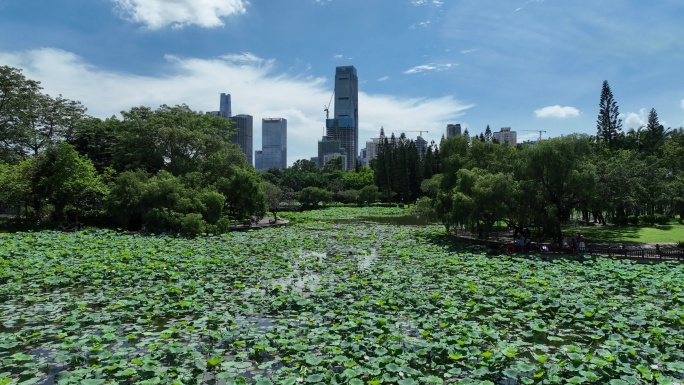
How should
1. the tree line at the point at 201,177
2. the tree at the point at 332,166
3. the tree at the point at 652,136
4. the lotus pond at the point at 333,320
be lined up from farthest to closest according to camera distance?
the tree at the point at 332,166, the tree at the point at 652,136, the tree line at the point at 201,177, the lotus pond at the point at 333,320


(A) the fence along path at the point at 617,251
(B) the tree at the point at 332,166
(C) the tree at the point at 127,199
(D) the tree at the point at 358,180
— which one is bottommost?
(A) the fence along path at the point at 617,251

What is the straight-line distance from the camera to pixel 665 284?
1153 cm

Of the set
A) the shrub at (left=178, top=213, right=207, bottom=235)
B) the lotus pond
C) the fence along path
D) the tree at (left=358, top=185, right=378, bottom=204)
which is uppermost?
the tree at (left=358, top=185, right=378, bottom=204)

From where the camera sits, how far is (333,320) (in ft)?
28.9

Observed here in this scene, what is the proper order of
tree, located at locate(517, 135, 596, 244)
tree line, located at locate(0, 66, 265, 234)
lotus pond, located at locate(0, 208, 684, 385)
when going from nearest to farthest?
lotus pond, located at locate(0, 208, 684, 385), tree, located at locate(517, 135, 596, 244), tree line, located at locate(0, 66, 265, 234)

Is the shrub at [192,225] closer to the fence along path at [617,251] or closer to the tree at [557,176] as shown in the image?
the fence along path at [617,251]

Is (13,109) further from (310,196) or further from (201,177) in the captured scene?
(310,196)

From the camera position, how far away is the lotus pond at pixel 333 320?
6152 millimetres

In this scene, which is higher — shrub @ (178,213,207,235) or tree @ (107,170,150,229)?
tree @ (107,170,150,229)

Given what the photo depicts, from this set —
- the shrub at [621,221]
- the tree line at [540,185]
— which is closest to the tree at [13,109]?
the tree line at [540,185]

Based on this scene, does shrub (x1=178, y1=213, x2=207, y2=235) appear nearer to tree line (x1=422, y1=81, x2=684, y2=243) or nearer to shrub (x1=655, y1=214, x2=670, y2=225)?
tree line (x1=422, y1=81, x2=684, y2=243)

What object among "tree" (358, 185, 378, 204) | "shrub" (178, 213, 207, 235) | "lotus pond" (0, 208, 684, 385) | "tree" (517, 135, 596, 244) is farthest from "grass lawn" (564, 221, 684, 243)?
"tree" (358, 185, 378, 204)

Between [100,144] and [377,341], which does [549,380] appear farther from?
[100,144]

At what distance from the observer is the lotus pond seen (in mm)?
6152
